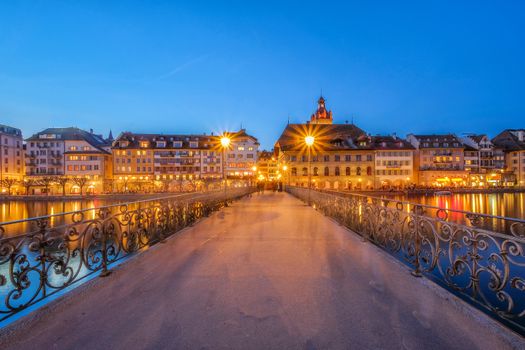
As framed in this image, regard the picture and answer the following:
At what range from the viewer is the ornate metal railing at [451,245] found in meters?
3.11

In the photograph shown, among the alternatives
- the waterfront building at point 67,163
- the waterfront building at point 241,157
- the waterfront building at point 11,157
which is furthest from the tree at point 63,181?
the waterfront building at point 241,157

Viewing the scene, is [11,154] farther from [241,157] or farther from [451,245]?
[451,245]

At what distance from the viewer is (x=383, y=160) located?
59.0m

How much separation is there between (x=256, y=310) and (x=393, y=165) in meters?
62.9

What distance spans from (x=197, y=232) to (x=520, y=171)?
95492 millimetres

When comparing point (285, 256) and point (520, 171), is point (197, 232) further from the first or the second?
point (520, 171)

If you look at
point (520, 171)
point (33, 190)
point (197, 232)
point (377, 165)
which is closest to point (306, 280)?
point (197, 232)

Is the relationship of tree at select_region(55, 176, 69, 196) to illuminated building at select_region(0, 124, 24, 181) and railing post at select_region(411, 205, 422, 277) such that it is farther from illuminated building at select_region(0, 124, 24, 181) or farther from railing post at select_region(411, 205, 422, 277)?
railing post at select_region(411, 205, 422, 277)

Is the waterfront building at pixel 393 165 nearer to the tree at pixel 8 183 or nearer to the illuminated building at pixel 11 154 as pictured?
the tree at pixel 8 183

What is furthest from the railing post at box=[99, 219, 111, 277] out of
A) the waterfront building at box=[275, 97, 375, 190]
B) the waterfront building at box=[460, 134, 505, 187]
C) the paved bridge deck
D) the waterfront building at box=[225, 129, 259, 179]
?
the waterfront building at box=[460, 134, 505, 187]

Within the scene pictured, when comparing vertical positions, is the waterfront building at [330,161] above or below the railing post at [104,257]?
above

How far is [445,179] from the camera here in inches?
2491

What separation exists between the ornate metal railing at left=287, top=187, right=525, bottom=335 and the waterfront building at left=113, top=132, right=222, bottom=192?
55.7m

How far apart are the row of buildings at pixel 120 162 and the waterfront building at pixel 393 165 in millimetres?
28105
